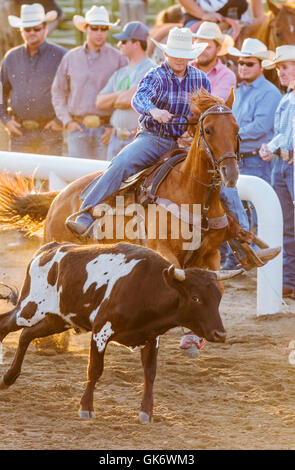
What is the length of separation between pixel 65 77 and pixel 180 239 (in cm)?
470

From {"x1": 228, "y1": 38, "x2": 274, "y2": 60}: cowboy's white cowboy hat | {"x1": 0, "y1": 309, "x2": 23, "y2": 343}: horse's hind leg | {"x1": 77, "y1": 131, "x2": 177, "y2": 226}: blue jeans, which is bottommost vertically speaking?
{"x1": 0, "y1": 309, "x2": 23, "y2": 343}: horse's hind leg

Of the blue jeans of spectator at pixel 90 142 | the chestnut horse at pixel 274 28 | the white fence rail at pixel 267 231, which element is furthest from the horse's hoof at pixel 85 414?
the chestnut horse at pixel 274 28

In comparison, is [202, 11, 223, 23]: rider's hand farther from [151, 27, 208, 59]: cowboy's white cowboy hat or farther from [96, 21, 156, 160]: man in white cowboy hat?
[151, 27, 208, 59]: cowboy's white cowboy hat

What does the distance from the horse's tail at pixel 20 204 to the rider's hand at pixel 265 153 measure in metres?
2.05

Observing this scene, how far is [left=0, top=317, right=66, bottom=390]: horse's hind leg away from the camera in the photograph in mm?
6652

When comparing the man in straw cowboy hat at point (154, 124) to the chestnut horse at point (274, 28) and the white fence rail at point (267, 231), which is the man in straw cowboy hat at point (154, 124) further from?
the chestnut horse at point (274, 28)

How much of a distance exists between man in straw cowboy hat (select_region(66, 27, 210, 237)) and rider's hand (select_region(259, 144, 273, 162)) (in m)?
1.93

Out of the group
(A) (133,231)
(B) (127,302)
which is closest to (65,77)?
(A) (133,231)

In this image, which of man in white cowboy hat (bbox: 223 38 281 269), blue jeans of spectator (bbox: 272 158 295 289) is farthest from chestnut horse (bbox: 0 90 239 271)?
man in white cowboy hat (bbox: 223 38 281 269)

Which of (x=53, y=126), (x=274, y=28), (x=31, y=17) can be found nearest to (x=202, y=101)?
(x=53, y=126)

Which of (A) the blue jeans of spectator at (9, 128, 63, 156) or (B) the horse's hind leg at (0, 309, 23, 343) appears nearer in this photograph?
(B) the horse's hind leg at (0, 309, 23, 343)

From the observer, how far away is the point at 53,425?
6.26 m
